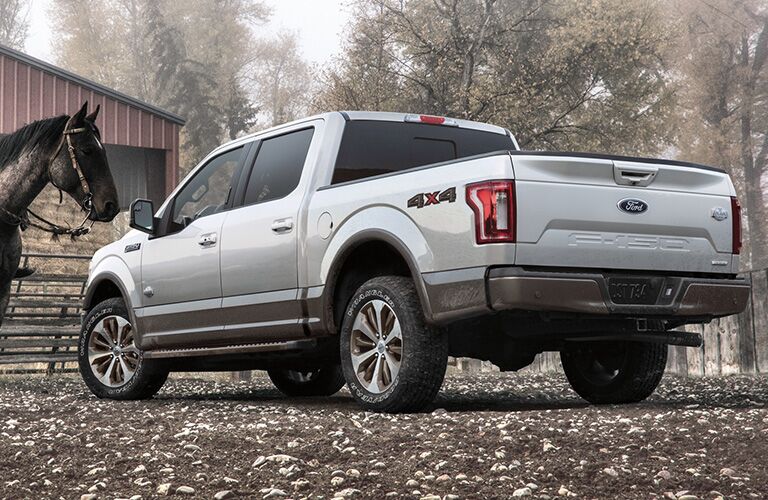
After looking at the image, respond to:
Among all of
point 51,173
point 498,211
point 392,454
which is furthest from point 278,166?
point 392,454

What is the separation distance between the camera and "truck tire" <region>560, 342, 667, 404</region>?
8.20 meters

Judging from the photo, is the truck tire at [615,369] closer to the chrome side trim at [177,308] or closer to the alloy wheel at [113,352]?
the chrome side trim at [177,308]

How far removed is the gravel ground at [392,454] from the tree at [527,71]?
2145cm

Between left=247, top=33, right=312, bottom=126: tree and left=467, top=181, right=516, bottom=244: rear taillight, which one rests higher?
left=247, top=33, right=312, bottom=126: tree

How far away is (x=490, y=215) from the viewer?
664cm

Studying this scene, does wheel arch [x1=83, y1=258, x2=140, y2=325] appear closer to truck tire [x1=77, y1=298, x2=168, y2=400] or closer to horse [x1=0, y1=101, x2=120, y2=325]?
truck tire [x1=77, y1=298, x2=168, y2=400]

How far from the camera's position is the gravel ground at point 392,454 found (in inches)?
195

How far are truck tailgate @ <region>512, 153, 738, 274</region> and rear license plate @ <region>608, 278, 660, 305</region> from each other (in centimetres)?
9

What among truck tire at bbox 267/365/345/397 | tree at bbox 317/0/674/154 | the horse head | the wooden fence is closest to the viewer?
the horse head

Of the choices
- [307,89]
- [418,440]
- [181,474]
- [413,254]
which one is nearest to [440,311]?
[413,254]

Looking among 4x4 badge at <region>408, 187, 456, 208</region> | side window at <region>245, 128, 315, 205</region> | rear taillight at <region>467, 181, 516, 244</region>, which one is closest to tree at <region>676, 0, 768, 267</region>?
side window at <region>245, 128, 315, 205</region>

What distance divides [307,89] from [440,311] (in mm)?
56164

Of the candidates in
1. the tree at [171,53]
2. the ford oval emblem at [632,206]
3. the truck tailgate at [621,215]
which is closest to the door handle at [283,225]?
the truck tailgate at [621,215]

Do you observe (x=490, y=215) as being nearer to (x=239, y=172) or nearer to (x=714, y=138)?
(x=239, y=172)
